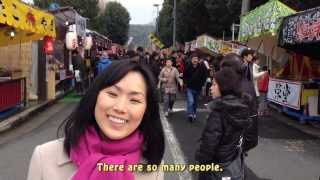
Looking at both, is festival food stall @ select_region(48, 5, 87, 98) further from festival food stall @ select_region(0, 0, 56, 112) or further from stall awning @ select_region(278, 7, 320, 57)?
stall awning @ select_region(278, 7, 320, 57)

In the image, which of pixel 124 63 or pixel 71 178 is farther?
pixel 124 63

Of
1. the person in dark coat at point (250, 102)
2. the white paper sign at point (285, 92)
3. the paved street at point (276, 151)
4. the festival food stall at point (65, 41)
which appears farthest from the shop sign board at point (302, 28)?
the festival food stall at point (65, 41)

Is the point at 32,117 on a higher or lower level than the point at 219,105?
lower

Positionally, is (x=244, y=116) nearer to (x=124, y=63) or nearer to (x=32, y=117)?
(x=124, y=63)

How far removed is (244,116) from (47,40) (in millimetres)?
14696

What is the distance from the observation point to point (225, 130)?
4.48m

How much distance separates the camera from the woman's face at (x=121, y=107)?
7.10 ft

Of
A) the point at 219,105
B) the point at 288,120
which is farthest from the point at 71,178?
the point at 288,120

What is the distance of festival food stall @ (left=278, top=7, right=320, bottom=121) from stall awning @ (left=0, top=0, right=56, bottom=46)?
6301 mm

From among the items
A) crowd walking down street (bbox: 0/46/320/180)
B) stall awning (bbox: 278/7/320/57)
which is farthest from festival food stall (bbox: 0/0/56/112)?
stall awning (bbox: 278/7/320/57)

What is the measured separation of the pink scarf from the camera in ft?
6.82

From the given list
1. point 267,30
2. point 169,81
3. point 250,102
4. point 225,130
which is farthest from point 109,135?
point 267,30

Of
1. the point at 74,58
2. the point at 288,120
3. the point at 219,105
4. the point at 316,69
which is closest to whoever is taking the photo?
the point at 219,105

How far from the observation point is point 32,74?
1886 cm
